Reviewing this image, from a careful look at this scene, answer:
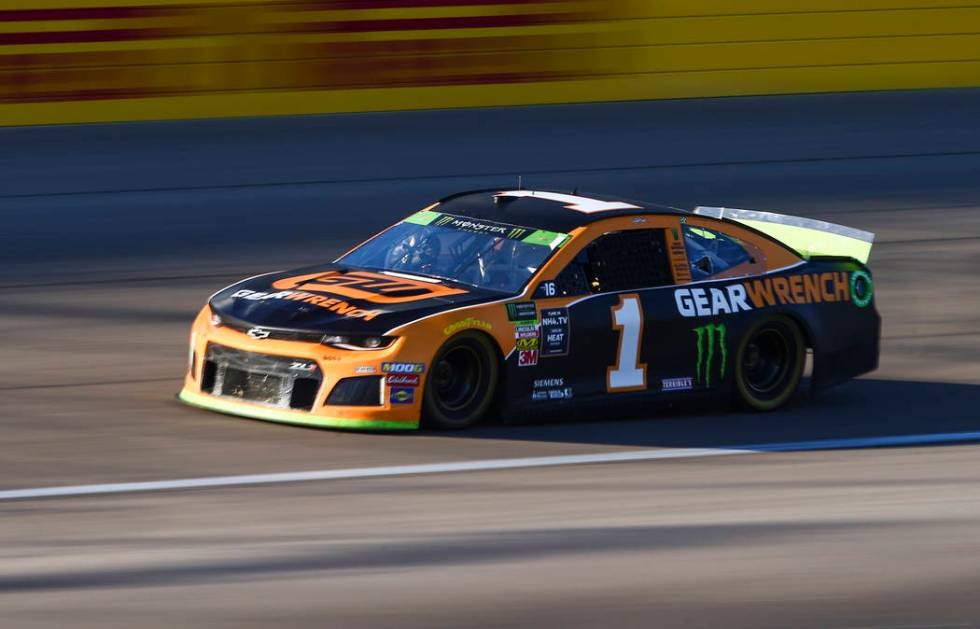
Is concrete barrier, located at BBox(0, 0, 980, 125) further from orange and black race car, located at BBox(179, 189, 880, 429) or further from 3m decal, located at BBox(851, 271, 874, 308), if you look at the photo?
3m decal, located at BBox(851, 271, 874, 308)

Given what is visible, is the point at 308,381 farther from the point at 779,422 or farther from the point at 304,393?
the point at 779,422

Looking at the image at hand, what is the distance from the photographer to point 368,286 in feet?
31.8

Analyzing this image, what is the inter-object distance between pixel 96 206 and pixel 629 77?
796 centimetres

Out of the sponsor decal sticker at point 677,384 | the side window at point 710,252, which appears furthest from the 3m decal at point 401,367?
the side window at point 710,252

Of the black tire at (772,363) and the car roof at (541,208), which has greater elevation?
the car roof at (541,208)

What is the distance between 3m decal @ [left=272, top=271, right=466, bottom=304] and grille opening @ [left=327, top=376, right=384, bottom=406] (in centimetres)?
51

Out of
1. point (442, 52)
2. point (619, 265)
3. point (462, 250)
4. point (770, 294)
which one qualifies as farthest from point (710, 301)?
point (442, 52)

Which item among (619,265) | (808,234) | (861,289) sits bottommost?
(861,289)

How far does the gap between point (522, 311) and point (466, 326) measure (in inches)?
15.2

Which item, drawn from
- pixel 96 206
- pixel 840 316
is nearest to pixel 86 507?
pixel 840 316

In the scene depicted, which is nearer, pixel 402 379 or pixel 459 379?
pixel 402 379

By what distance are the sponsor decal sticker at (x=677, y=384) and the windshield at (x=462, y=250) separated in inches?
40.0

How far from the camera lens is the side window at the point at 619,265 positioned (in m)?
9.79

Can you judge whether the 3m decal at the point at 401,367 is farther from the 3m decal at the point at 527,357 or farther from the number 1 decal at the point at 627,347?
the number 1 decal at the point at 627,347
